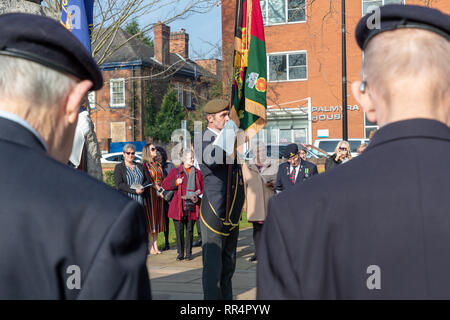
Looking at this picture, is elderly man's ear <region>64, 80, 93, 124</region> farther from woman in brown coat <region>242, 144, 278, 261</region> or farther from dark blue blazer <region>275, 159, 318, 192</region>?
dark blue blazer <region>275, 159, 318, 192</region>

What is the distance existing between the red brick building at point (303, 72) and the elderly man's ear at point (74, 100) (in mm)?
25830

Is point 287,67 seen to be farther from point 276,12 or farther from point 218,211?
point 218,211

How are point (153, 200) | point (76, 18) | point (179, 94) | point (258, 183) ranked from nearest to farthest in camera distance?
1. point (76, 18)
2. point (258, 183)
3. point (153, 200)
4. point (179, 94)

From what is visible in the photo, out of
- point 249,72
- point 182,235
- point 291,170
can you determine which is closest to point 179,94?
point 182,235

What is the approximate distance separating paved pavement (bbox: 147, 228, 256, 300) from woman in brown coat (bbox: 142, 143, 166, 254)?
41 centimetres

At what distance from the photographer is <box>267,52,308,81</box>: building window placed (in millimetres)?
28812

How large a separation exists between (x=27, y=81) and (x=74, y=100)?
153 millimetres

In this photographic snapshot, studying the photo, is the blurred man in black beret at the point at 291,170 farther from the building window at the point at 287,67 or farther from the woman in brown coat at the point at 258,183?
the building window at the point at 287,67

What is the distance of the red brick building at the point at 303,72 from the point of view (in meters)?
27.5

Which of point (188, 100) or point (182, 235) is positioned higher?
point (188, 100)

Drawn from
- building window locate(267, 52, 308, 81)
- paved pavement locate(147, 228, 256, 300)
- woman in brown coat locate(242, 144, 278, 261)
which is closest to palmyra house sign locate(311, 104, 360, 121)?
building window locate(267, 52, 308, 81)

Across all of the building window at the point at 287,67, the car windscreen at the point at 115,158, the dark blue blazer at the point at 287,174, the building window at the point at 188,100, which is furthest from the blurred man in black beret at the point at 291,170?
the building window at the point at 188,100

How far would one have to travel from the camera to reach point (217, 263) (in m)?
5.60

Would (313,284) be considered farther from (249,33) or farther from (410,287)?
(249,33)
